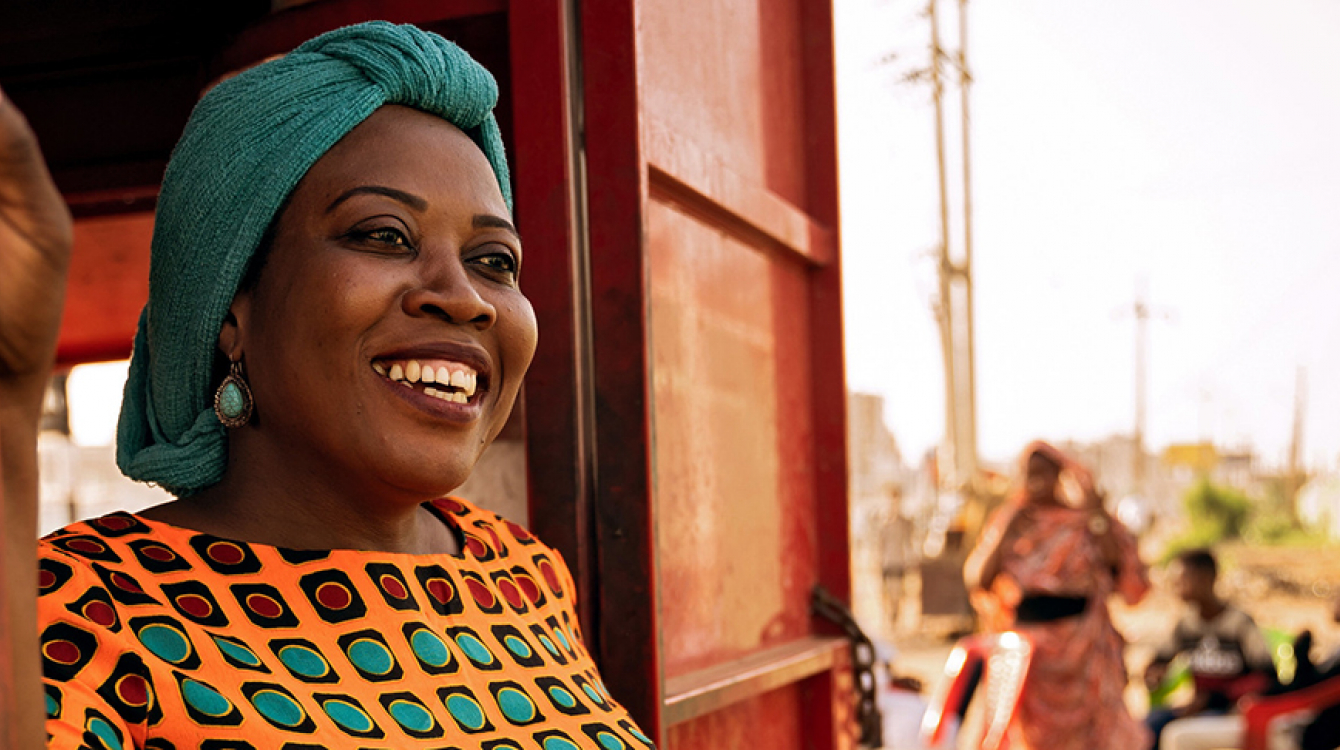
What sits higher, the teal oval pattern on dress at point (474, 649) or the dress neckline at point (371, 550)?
the dress neckline at point (371, 550)

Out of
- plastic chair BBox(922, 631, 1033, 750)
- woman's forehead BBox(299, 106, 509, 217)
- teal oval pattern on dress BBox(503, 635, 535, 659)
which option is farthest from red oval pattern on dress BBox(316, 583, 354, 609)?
plastic chair BBox(922, 631, 1033, 750)

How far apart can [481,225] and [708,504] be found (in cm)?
105

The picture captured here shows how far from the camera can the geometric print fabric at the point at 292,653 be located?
1137mm

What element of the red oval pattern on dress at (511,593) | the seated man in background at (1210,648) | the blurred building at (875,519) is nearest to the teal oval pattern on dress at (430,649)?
the red oval pattern on dress at (511,593)

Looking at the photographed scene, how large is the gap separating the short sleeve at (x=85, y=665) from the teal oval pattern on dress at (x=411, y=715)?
0.89 feet

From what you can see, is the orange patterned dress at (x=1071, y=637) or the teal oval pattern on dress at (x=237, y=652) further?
the orange patterned dress at (x=1071, y=637)

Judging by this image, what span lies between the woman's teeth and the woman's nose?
2.3 inches

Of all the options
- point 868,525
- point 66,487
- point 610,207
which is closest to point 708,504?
point 610,207

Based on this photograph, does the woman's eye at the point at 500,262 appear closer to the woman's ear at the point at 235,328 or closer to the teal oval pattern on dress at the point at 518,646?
the woman's ear at the point at 235,328

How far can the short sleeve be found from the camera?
41.3 inches

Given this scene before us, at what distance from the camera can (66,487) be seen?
11.3m

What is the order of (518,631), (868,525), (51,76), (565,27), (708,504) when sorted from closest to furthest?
1. (518,631)
2. (565,27)
3. (708,504)
4. (51,76)
5. (868,525)

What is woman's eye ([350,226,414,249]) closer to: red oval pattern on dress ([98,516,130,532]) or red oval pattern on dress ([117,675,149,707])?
red oval pattern on dress ([98,516,130,532])

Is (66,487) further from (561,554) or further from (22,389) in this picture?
(22,389)
